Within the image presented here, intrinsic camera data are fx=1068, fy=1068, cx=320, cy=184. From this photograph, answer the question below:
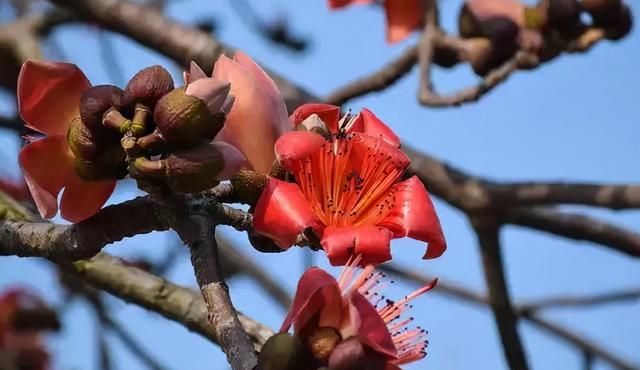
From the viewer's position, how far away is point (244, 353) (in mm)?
833

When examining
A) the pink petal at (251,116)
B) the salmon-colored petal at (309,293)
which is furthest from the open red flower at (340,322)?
the pink petal at (251,116)

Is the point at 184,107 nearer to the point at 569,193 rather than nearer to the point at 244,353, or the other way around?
the point at 244,353

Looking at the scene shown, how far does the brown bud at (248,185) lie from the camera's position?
1.02 metres

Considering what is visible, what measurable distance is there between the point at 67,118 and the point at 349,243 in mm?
307

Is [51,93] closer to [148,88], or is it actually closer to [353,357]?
[148,88]

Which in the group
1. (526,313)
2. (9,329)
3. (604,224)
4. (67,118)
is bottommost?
(9,329)

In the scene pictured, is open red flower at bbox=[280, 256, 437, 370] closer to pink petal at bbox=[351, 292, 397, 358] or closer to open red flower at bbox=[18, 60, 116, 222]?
pink petal at bbox=[351, 292, 397, 358]

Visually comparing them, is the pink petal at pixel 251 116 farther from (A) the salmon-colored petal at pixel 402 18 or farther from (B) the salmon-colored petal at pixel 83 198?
(A) the salmon-colored petal at pixel 402 18

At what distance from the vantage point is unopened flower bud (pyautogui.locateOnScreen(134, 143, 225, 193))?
0.89 metres

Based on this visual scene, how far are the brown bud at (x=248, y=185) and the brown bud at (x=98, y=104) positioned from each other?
135 mm

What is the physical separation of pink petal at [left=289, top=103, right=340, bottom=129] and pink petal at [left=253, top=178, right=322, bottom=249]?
0.14 metres

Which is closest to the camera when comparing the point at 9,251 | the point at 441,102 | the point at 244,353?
the point at 244,353

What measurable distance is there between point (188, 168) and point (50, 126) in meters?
0.23

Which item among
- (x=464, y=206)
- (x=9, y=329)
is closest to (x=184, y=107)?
(x=464, y=206)
